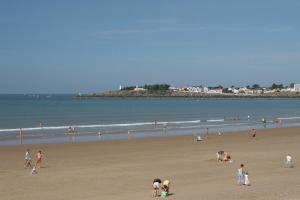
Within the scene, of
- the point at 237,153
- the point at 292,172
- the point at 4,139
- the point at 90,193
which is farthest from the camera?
the point at 4,139

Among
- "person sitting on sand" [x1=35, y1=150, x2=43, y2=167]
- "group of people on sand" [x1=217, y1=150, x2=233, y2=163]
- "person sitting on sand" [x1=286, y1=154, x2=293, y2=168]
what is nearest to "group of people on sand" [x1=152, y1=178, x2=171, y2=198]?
"person sitting on sand" [x1=286, y1=154, x2=293, y2=168]

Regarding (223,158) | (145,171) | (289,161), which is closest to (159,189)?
(145,171)

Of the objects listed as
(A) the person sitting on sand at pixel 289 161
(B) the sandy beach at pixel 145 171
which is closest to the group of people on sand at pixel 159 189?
(B) the sandy beach at pixel 145 171

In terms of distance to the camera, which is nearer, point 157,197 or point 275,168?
point 157,197

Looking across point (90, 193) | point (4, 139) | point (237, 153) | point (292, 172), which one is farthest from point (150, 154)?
point (4, 139)

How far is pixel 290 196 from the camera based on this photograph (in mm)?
18250

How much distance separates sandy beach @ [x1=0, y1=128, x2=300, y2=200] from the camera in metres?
19.4

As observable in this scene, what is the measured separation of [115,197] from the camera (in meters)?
18.7

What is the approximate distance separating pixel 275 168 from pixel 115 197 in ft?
32.2

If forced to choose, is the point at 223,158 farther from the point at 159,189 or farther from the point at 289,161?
the point at 159,189

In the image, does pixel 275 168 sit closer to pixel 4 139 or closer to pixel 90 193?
pixel 90 193

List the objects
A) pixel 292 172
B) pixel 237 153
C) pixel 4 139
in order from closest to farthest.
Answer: pixel 292 172 → pixel 237 153 → pixel 4 139

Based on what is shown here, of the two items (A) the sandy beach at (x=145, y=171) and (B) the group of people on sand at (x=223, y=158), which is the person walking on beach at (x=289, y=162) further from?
(B) the group of people on sand at (x=223, y=158)

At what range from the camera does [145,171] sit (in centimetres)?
2509
